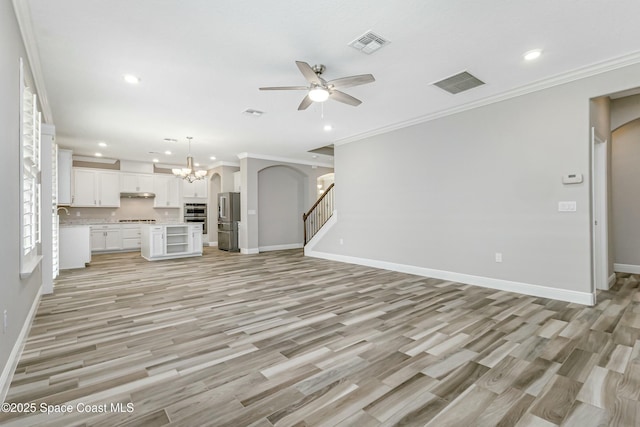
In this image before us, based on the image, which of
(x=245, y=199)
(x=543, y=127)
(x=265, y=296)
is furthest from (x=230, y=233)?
(x=543, y=127)

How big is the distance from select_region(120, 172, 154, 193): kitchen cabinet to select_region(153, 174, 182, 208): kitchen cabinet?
0.58 feet

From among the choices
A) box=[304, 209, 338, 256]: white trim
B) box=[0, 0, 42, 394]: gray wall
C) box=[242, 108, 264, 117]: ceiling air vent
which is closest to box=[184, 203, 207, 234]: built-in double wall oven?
box=[304, 209, 338, 256]: white trim

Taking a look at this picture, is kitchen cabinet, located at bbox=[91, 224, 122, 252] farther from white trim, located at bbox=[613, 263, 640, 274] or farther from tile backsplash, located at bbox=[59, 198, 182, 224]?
white trim, located at bbox=[613, 263, 640, 274]

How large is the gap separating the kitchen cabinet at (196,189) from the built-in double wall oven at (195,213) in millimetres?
325

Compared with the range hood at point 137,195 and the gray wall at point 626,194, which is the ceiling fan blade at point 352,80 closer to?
the gray wall at point 626,194

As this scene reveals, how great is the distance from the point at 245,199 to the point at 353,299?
5.58m

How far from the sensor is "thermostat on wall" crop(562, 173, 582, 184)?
3779mm

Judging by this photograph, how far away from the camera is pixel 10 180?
7.50 ft

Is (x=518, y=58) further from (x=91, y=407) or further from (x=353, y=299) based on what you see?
(x=91, y=407)

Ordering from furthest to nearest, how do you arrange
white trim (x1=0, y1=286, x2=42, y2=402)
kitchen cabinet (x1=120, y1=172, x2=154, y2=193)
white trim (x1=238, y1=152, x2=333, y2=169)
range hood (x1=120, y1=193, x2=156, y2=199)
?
range hood (x1=120, y1=193, x2=156, y2=199) → kitchen cabinet (x1=120, y1=172, x2=154, y2=193) → white trim (x1=238, y1=152, x2=333, y2=169) → white trim (x1=0, y1=286, x2=42, y2=402)

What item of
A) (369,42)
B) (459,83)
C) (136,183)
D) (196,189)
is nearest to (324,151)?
(459,83)

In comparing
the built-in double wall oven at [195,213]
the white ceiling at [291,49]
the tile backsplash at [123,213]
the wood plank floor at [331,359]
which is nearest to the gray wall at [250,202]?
the built-in double wall oven at [195,213]

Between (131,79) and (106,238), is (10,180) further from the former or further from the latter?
(106,238)

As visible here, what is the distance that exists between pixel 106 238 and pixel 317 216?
6.41 metres
